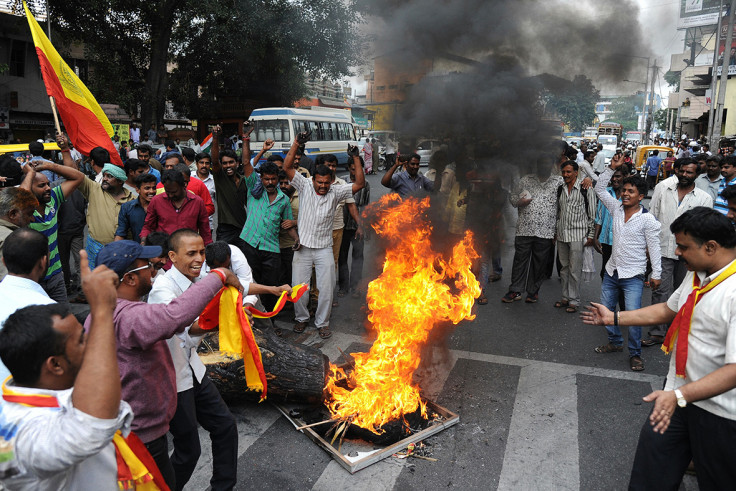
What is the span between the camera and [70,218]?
6.82 m

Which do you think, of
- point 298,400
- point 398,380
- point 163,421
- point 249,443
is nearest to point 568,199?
point 398,380

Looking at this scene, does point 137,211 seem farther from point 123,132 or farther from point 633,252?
point 123,132

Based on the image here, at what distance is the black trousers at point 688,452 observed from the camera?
254 cm

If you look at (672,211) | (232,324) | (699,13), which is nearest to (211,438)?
(232,324)

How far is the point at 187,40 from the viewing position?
22438mm

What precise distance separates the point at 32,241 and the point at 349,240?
469 cm

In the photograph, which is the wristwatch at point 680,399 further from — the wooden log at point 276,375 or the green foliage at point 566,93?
the green foliage at point 566,93

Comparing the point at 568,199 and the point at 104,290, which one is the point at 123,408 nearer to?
the point at 104,290

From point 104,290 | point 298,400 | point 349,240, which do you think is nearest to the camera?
point 104,290

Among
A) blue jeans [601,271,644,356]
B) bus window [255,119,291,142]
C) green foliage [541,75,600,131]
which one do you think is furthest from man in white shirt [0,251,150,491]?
bus window [255,119,291,142]

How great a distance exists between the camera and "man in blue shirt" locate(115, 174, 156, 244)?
5.46 m

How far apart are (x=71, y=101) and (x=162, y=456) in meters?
6.09

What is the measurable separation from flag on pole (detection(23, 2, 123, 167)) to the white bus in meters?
12.2

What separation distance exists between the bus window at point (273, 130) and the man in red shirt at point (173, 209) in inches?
627
